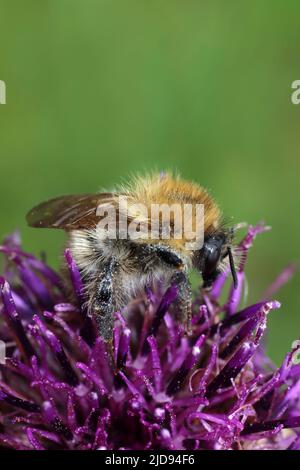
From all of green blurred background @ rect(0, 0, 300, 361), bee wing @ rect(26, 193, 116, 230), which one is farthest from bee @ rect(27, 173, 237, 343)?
green blurred background @ rect(0, 0, 300, 361)

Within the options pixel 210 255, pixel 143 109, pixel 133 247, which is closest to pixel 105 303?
pixel 133 247

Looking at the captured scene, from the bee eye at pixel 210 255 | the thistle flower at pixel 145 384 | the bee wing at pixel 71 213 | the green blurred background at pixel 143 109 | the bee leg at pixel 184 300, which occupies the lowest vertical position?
the thistle flower at pixel 145 384

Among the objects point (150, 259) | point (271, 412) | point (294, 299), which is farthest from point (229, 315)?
point (294, 299)

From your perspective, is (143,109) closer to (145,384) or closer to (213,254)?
(213,254)

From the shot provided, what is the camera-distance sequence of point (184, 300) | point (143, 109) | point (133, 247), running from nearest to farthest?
1. point (133, 247)
2. point (184, 300)
3. point (143, 109)

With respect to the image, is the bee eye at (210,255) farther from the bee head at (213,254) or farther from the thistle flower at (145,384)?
the thistle flower at (145,384)

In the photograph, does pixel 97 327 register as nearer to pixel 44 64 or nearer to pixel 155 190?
pixel 155 190

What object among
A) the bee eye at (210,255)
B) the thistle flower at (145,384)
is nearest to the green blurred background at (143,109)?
the thistle flower at (145,384)
